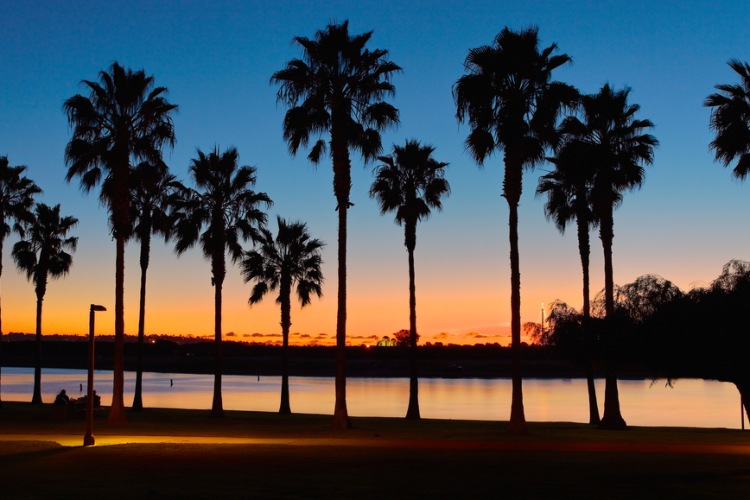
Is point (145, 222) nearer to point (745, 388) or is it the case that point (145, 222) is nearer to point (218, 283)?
A: point (218, 283)

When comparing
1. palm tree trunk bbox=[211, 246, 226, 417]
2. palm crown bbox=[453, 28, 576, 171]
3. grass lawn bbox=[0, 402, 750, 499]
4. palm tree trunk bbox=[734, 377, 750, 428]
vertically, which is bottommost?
grass lawn bbox=[0, 402, 750, 499]

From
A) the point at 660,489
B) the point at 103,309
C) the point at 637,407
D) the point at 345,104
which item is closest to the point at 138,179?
the point at 345,104

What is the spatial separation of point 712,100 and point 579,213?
1430 cm

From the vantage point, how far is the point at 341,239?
1448 inches

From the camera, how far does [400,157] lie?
5097cm

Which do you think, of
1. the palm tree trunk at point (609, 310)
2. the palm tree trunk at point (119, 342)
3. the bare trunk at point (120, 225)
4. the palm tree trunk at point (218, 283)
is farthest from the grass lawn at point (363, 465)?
the palm tree trunk at point (218, 283)

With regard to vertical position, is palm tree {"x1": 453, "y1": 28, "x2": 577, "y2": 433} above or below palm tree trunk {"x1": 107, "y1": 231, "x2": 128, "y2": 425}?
above

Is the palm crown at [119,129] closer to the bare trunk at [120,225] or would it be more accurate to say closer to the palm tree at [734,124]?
the bare trunk at [120,225]

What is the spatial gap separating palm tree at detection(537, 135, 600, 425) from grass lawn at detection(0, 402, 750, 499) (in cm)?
1207

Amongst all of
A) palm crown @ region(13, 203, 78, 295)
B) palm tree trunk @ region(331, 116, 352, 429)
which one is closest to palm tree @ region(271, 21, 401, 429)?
palm tree trunk @ region(331, 116, 352, 429)

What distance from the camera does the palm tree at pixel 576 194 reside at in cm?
4000

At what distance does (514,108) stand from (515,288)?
665 centimetres

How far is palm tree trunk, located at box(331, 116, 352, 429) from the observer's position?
119 feet

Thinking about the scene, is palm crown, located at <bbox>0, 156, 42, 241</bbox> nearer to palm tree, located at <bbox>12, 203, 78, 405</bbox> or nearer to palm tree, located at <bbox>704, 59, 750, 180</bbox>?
palm tree, located at <bbox>12, 203, 78, 405</bbox>
